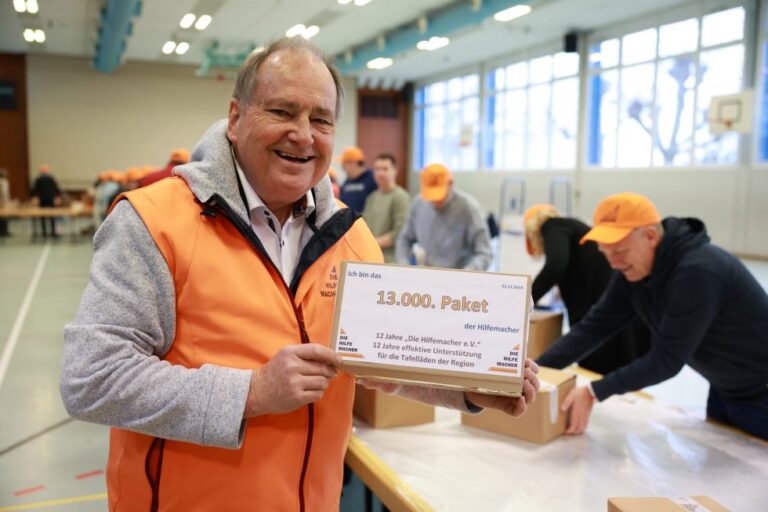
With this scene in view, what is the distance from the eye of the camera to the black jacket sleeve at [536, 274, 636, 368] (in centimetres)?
243

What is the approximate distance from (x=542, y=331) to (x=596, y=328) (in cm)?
32

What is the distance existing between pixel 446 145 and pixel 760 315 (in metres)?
18.9

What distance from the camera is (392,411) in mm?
2039

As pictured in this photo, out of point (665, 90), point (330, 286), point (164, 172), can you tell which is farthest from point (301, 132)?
point (665, 90)

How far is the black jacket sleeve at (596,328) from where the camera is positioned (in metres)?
2.43

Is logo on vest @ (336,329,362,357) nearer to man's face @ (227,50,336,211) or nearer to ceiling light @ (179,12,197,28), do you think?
man's face @ (227,50,336,211)

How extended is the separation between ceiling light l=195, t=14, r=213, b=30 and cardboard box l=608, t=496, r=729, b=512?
44.8ft

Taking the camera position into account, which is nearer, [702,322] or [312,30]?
[702,322]

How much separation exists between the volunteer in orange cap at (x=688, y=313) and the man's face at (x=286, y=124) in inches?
47.7

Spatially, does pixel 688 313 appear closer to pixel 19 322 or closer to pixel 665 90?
pixel 19 322

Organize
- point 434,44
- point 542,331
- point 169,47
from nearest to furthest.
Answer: point 542,331 < point 434,44 < point 169,47

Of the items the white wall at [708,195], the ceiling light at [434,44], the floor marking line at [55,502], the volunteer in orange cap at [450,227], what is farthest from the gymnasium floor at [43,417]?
the ceiling light at [434,44]

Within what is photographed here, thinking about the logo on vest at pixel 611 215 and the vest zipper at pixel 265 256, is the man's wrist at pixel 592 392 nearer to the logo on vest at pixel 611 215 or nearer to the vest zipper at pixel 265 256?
the logo on vest at pixel 611 215

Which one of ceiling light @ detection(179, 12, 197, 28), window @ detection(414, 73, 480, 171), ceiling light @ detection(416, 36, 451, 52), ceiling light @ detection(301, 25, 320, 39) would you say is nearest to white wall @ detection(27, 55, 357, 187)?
ceiling light @ detection(179, 12, 197, 28)
